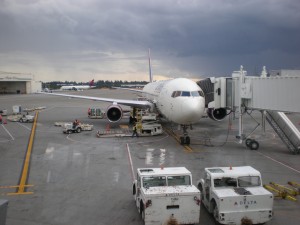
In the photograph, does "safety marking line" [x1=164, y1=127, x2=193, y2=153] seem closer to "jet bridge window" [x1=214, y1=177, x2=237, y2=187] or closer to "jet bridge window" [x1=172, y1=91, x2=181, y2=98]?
"jet bridge window" [x1=172, y1=91, x2=181, y2=98]

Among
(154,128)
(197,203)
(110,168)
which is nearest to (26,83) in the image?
(154,128)

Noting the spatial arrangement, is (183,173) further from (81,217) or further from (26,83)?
(26,83)

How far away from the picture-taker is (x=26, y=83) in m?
128

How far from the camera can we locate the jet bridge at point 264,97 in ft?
60.5

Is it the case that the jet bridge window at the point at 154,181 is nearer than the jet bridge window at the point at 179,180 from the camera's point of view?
Yes

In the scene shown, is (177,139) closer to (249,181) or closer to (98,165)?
(98,165)

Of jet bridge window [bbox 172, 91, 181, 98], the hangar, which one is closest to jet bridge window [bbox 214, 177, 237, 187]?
jet bridge window [bbox 172, 91, 181, 98]

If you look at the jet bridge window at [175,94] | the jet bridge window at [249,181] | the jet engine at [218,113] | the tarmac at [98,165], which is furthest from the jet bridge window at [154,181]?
the jet engine at [218,113]

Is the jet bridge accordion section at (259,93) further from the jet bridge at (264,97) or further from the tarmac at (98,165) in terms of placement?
the tarmac at (98,165)

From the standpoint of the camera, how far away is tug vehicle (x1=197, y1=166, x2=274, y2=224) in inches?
417

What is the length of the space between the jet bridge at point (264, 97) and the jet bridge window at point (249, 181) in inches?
282

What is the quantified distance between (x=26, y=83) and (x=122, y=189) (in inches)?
4849

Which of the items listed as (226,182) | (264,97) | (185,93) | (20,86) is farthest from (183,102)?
(20,86)

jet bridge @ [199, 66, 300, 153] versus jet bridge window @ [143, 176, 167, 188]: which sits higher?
jet bridge @ [199, 66, 300, 153]
